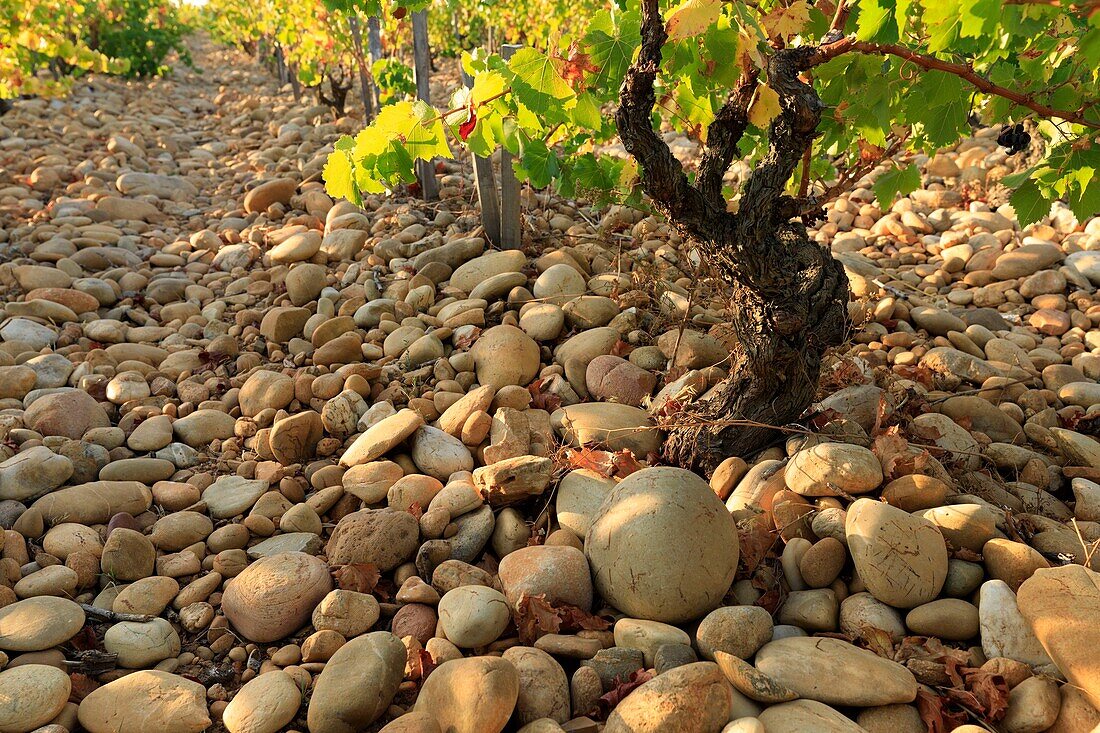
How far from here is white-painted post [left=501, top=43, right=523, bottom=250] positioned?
169 inches

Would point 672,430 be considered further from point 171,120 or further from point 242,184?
point 171,120

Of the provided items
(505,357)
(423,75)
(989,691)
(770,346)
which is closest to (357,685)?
(989,691)

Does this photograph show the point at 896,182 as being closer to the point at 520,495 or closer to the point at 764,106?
the point at 764,106

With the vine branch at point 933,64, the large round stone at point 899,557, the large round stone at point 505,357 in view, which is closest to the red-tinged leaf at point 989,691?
the large round stone at point 899,557

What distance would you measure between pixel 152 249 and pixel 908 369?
4953 mm

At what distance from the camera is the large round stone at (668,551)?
2.17 m

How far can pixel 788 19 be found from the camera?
85.0 inches

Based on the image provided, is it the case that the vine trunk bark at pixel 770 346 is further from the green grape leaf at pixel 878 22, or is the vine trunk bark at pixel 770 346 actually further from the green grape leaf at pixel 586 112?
the green grape leaf at pixel 878 22

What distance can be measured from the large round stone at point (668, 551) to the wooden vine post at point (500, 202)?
243 centimetres

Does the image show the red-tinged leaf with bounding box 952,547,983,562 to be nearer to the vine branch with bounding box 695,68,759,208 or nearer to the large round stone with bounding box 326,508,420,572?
the vine branch with bounding box 695,68,759,208

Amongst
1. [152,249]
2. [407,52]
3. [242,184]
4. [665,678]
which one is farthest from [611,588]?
[407,52]

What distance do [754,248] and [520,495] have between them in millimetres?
1155

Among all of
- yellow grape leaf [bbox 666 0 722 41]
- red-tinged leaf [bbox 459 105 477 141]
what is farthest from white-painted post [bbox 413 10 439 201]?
yellow grape leaf [bbox 666 0 722 41]

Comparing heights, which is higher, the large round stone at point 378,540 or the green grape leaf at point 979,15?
the green grape leaf at point 979,15
